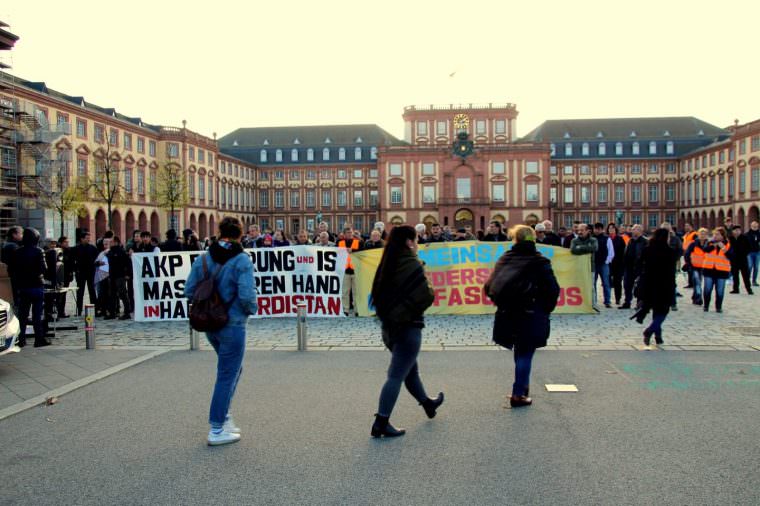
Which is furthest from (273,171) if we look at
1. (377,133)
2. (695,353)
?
(695,353)

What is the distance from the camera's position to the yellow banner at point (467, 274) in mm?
13555

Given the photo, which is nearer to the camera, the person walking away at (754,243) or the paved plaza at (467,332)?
the paved plaza at (467,332)

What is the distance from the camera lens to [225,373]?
552 centimetres

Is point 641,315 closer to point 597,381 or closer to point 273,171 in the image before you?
point 597,381

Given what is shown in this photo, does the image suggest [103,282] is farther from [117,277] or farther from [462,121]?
[462,121]

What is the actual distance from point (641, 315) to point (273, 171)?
8798 cm

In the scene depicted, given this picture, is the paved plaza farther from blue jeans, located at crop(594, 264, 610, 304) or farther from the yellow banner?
blue jeans, located at crop(594, 264, 610, 304)

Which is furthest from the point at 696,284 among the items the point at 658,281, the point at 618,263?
the point at 658,281

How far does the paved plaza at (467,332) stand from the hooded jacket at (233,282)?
3.68 m

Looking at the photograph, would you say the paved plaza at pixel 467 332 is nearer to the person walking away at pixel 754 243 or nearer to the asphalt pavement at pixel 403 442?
the asphalt pavement at pixel 403 442

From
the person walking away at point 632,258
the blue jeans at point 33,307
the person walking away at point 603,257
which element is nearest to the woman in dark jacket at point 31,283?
the blue jeans at point 33,307

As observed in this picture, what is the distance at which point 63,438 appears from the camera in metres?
5.70

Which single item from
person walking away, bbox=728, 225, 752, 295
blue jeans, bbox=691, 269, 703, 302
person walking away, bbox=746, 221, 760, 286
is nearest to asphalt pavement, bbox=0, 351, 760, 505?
blue jeans, bbox=691, 269, 703, 302

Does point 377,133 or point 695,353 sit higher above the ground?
point 377,133
